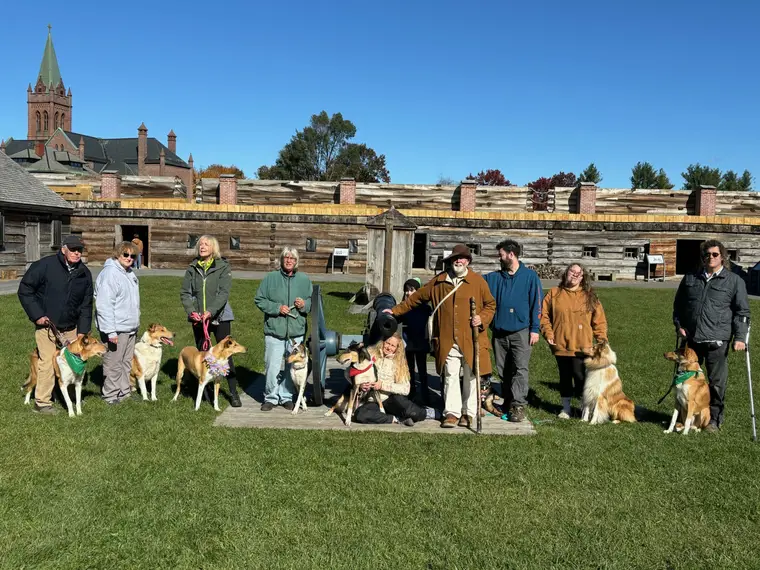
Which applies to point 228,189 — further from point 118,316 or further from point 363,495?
point 363,495

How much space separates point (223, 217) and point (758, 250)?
23.5 metres

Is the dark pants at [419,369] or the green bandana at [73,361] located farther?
the dark pants at [419,369]

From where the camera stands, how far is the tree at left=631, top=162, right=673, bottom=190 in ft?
223

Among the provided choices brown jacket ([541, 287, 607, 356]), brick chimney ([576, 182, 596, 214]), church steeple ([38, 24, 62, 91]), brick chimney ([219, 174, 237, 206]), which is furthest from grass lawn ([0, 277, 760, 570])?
church steeple ([38, 24, 62, 91])

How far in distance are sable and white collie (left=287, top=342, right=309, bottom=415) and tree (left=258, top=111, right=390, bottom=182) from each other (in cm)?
6231

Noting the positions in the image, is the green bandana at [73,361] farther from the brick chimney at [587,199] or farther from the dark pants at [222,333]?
the brick chimney at [587,199]

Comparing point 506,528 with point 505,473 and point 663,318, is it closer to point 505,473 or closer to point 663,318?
point 505,473

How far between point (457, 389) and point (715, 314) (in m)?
2.75

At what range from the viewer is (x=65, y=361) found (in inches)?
264

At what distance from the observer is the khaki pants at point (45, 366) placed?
6824 millimetres

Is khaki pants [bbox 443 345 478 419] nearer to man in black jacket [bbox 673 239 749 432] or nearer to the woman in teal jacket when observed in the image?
the woman in teal jacket

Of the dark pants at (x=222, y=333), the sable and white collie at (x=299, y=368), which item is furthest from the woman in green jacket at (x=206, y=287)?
the sable and white collie at (x=299, y=368)

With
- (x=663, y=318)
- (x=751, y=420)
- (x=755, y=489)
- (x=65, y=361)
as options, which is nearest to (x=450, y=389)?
(x=755, y=489)

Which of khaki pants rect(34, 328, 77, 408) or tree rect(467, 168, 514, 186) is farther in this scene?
tree rect(467, 168, 514, 186)
